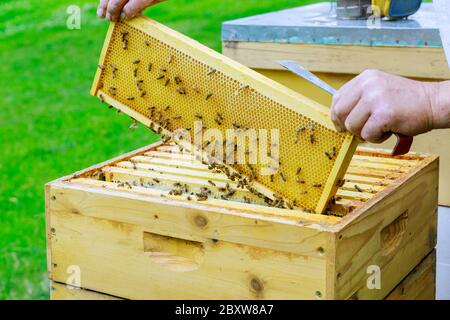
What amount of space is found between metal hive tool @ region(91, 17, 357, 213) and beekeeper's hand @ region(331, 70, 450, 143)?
10cm

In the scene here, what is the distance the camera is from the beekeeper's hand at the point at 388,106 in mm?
1621

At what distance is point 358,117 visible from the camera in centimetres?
163

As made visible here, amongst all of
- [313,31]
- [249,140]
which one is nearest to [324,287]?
[249,140]

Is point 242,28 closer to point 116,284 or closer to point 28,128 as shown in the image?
point 116,284

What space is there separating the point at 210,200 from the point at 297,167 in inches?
9.5

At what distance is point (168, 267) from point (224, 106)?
0.46m

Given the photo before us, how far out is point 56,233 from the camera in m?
2.01

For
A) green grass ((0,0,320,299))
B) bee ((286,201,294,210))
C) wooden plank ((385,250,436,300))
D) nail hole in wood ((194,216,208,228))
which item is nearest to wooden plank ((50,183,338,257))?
nail hole in wood ((194,216,208,228))

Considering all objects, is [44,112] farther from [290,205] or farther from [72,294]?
[290,205]

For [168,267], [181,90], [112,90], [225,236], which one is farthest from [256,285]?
[112,90]

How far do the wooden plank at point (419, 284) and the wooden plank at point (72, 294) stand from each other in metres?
0.79

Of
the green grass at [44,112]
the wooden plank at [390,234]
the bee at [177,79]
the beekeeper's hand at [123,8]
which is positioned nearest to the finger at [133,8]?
the beekeeper's hand at [123,8]

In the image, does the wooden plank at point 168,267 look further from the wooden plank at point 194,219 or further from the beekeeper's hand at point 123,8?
the beekeeper's hand at point 123,8

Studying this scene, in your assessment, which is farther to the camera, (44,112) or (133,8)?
(44,112)
